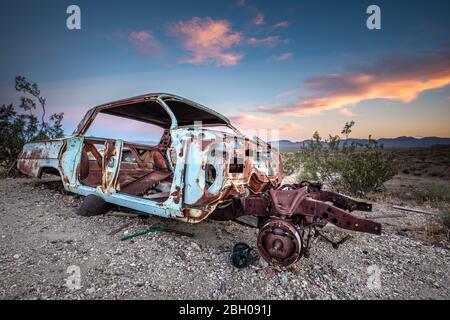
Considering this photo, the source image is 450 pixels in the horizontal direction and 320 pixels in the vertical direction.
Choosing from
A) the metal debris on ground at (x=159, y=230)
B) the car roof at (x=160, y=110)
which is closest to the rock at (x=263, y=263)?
the metal debris on ground at (x=159, y=230)

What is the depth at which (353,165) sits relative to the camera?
7.21 metres

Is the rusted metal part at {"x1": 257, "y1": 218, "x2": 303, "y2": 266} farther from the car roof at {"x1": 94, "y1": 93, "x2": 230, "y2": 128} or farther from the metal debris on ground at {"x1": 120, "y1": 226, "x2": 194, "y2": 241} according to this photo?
the car roof at {"x1": 94, "y1": 93, "x2": 230, "y2": 128}

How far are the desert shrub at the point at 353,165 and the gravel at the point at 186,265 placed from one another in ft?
12.3

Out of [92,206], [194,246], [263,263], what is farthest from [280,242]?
[92,206]

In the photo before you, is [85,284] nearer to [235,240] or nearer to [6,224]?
[235,240]

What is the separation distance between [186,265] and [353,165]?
21.5 feet

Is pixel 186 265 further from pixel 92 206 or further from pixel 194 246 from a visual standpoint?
pixel 92 206

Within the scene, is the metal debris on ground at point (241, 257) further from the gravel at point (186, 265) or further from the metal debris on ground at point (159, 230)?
the metal debris on ground at point (159, 230)

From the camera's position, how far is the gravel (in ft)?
6.66

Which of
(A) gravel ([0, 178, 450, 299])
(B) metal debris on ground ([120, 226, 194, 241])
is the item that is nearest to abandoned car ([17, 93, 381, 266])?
(A) gravel ([0, 178, 450, 299])

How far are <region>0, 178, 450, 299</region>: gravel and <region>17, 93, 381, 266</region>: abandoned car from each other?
11.2 inches

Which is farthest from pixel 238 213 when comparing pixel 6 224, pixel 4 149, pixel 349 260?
pixel 4 149
